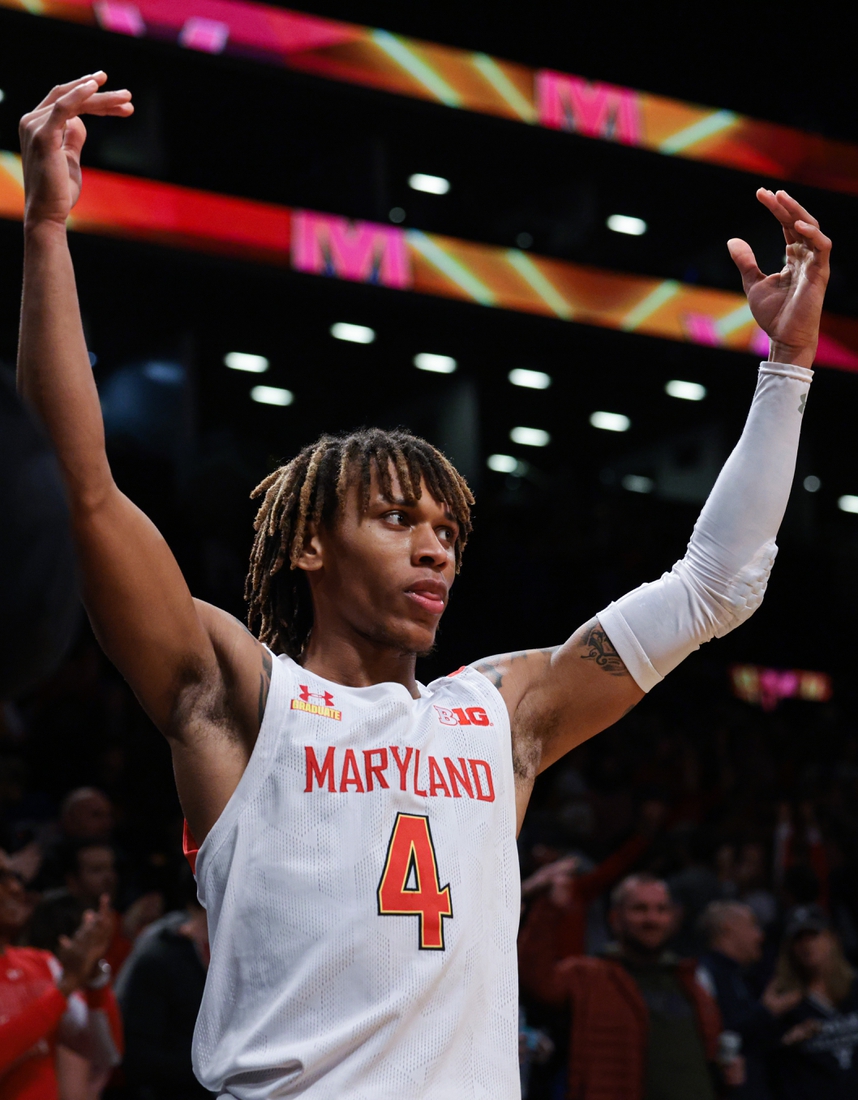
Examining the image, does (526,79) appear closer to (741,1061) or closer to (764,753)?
(764,753)

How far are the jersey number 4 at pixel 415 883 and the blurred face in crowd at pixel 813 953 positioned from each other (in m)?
3.93

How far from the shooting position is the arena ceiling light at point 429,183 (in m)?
14.9

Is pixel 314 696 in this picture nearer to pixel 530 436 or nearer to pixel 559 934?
pixel 559 934

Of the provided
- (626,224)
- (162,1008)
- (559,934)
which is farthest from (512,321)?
(162,1008)

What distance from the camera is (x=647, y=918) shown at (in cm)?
508

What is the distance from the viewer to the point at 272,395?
1504 centimetres

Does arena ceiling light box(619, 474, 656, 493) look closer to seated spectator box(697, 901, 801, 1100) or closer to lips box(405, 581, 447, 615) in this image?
seated spectator box(697, 901, 801, 1100)

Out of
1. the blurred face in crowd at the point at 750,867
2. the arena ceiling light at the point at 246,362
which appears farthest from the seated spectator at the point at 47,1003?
the arena ceiling light at the point at 246,362

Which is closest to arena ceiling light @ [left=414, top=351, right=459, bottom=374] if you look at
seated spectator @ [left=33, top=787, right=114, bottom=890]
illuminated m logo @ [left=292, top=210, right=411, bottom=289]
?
illuminated m logo @ [left=292, top=210, right=411, bottom=289]

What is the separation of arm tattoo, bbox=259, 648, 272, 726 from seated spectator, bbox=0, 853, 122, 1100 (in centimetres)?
212

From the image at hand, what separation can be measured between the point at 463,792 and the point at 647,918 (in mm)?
3262

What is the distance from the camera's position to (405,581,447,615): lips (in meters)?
2.25

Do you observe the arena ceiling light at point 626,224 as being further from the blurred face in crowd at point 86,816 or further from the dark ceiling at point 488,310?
the blurred face in crowd at point 86,816

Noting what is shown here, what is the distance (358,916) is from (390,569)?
585 millimetres
